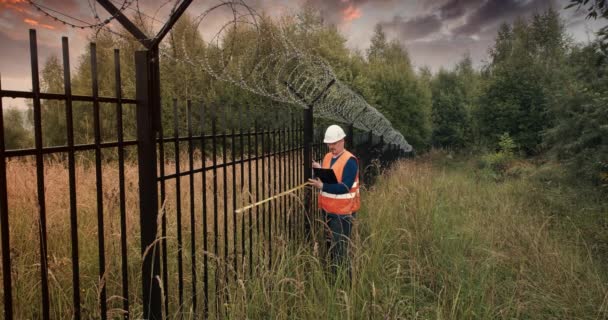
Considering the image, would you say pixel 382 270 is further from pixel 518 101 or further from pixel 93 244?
pixel 518 101

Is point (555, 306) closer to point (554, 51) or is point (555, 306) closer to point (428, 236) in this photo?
point (428, 236)

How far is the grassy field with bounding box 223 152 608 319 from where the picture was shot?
2.96 metres

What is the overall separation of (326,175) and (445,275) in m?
1.73

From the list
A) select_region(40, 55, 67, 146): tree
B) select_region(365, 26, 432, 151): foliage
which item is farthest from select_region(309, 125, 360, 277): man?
select_region(365, 26, 432, 151): foliage

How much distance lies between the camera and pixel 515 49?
29.3 meters

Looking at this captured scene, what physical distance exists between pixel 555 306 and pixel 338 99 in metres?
5.11

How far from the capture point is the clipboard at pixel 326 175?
4.86m

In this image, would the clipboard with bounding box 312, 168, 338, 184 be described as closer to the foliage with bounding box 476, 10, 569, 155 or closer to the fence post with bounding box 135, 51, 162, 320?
the fence post with bounding box 135, 51, 162, 320

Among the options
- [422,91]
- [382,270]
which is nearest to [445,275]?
[382,270]

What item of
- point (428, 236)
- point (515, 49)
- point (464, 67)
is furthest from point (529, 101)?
point (464, 67)

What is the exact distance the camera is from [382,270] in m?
3.76

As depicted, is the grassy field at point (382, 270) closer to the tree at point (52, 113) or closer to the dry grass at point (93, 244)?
the dry grass at point (93, 244)

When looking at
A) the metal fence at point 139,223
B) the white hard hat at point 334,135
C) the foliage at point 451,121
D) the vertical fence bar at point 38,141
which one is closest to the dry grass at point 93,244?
the metal fence at point 139,223

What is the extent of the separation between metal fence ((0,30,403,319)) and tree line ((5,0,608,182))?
7.27 m
